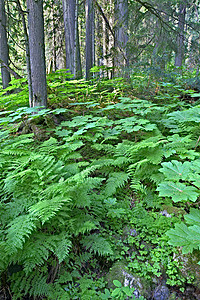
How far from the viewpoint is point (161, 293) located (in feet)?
5.35

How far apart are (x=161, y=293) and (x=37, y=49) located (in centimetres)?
395

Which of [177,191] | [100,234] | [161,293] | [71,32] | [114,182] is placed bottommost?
[161,293]

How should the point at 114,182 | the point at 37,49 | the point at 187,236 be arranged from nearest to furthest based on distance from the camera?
the point at 187,236 < the point at 114,182 < the point at 37,49

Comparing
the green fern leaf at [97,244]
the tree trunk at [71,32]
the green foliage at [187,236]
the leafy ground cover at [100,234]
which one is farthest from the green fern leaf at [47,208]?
the tree trunk at [71,32]

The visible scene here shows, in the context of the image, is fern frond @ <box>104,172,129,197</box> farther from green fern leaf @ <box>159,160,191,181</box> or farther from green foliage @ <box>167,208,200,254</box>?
green foliage @ <box>167,208,200,254</box>

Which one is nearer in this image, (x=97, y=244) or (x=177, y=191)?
(x=177, y=191)

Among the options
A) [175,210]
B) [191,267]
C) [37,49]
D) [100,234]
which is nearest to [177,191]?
[175,210]

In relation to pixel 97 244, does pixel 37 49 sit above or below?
above

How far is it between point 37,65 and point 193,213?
136 inches

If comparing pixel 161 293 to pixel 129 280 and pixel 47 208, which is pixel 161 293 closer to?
pixel 129 280

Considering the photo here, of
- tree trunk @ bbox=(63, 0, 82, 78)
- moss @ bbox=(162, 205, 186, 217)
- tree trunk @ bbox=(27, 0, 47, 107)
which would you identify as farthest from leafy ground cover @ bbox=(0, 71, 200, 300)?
tree trunk @ bbox=(63, 0, 82, 78)

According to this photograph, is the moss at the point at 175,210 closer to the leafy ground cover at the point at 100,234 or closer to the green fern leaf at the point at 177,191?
the leafy ground cover at the point at 100,234

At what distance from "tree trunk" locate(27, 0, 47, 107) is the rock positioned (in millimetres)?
3420

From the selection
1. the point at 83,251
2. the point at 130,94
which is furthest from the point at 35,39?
the point at 83,251
